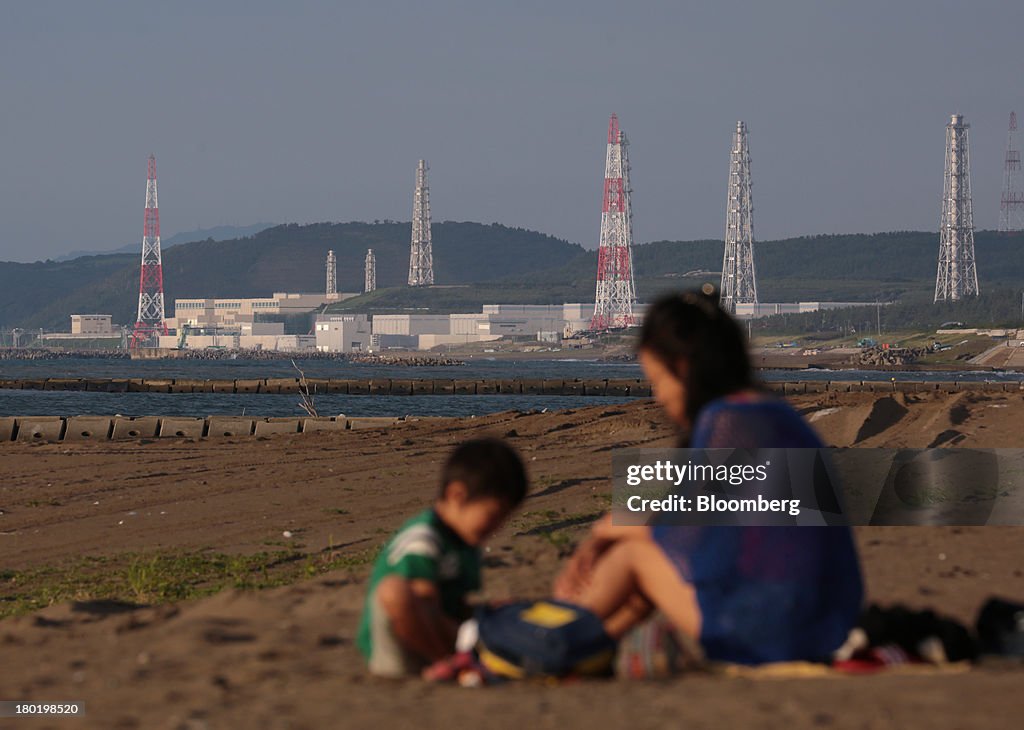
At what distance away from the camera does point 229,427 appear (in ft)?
79.0

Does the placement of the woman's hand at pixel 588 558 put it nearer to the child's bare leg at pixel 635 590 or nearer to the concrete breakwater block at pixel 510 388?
the child's bare leg at pixel 635 590

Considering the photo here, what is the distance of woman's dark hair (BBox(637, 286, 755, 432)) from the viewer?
4.37m

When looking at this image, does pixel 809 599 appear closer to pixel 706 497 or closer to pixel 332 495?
pixel 706 497

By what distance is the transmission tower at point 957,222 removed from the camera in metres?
126

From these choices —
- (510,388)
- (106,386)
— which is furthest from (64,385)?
(510,388)

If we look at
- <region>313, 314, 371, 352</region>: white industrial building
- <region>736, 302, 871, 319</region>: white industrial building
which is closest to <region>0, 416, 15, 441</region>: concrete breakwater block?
<region>736, 302, 871, 319</region>: white industrial building

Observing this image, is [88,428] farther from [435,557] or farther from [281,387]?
[281,387]

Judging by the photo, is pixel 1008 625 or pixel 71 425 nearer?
pixel 1008 625

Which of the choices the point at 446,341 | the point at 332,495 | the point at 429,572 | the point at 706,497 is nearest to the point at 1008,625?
the point at 706,497

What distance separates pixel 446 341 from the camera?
578 feet

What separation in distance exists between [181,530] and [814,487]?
7683mm

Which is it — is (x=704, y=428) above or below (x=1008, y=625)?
above

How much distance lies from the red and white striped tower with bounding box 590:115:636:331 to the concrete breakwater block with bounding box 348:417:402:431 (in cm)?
9272

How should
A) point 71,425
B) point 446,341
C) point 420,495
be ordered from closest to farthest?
point 420,495 < point 71,425 < point 446,341
